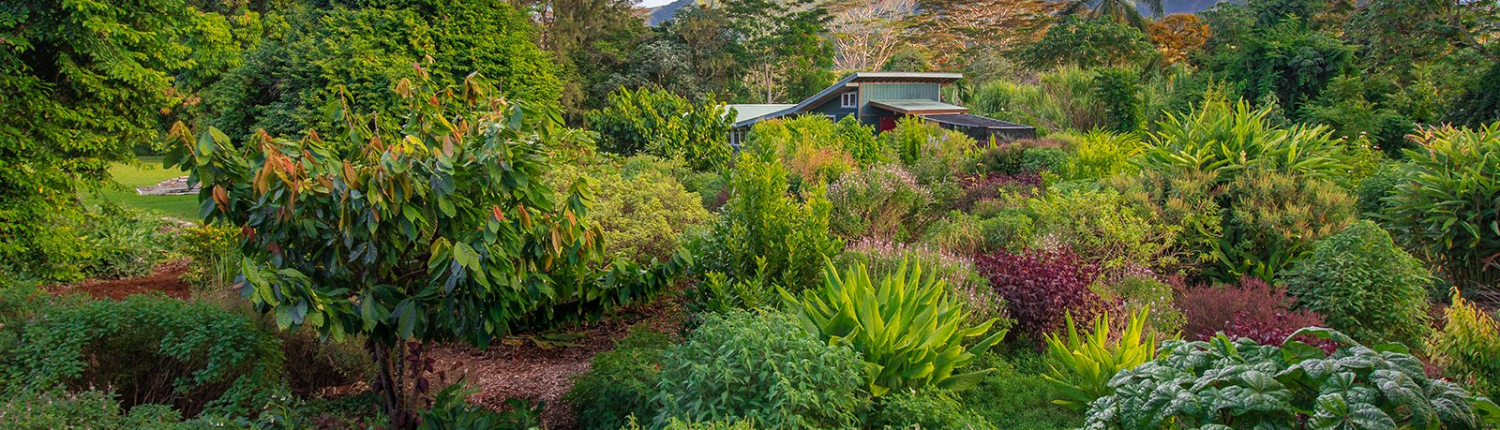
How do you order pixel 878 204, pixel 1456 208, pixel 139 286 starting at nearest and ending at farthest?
pixel 1456 208
pixel 139 286
pixel 878 204

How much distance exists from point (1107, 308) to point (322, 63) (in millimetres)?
12280

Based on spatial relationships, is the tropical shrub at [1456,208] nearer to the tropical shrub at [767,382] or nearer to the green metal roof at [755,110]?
the tropical shrub at [767,382]

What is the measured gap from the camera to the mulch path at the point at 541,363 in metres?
5.16

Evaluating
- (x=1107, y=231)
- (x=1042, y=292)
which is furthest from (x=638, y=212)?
(x=1107, y=231)

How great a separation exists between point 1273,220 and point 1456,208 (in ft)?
3.96

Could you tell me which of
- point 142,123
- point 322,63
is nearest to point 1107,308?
point 142,123

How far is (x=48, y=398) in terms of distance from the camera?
3832 mm

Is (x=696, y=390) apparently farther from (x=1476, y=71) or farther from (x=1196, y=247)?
(x=1476, y=71)

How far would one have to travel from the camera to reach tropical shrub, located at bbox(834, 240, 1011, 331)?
5.49m

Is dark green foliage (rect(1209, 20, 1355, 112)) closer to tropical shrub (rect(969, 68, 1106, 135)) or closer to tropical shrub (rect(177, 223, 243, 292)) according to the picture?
tropical shrub (rect(969, 68, 1106, 135))

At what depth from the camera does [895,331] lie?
4.31 meters

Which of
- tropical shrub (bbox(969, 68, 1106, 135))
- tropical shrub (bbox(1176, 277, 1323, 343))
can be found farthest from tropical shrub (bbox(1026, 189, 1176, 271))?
tropical shrub (bbox(969, 68, 1106, 135))

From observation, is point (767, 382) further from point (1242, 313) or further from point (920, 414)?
point (1242, 313)

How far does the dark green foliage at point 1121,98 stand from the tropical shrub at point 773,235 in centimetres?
1434
